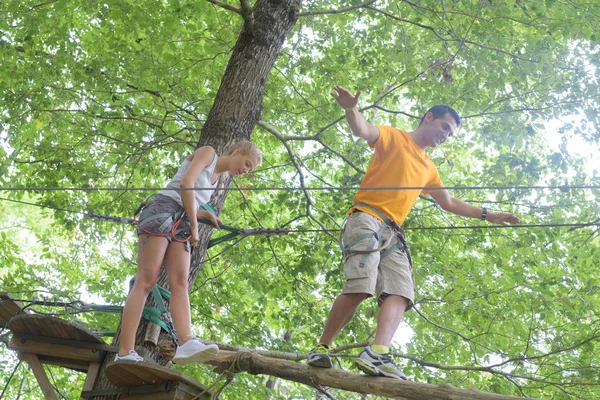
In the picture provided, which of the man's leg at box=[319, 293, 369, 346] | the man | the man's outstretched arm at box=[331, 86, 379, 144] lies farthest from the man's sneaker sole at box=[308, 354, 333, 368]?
the man's outstretched arm at box=[331, 86, 379, 144]

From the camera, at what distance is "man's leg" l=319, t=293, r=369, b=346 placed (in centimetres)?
345

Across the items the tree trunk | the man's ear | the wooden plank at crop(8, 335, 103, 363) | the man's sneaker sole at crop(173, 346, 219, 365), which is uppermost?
the tree trunk

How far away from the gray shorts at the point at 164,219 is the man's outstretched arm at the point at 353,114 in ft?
3.66

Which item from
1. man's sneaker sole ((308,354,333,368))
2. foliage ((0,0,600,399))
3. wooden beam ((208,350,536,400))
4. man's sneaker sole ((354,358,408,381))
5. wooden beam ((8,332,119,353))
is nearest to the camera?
wooden beam ((208,350,536,400))

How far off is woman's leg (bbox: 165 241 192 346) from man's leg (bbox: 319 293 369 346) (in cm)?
76

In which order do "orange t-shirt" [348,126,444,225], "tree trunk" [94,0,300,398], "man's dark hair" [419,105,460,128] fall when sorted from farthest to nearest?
"tree trunk" [94,0,300,398] < "man's dark hair" [419,105,460,128] < "orange t-shirt" [348,126,444,225]

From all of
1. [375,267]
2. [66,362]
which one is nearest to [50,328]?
[66,362]

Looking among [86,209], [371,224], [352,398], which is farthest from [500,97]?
[86,209]

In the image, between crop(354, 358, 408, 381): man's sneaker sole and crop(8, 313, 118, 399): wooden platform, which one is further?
crop(8, 313, 118, 399): wooden platform

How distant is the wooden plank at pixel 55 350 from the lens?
157 inches

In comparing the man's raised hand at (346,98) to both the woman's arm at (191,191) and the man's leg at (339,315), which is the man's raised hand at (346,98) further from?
the man's leg at (339,315)

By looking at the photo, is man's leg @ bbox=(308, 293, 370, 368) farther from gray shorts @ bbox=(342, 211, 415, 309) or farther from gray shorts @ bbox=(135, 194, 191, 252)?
gray shorts @ bbox=(135, 194, 191, 252)

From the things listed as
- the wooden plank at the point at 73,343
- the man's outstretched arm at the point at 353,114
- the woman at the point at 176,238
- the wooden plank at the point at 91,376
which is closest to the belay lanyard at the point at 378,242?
the man's outstretched arm at the point at 353,114

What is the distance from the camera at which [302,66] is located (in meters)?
7.91
